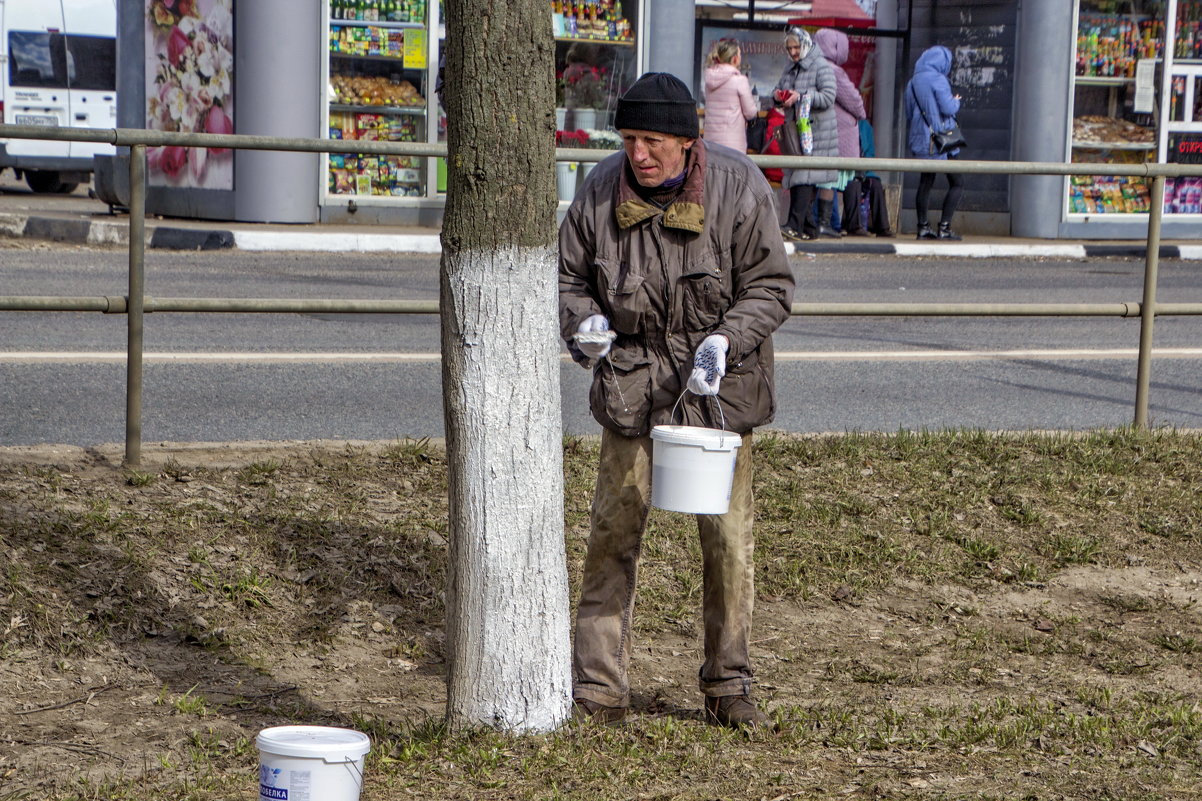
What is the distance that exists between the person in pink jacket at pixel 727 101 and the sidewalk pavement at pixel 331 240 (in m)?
1.30

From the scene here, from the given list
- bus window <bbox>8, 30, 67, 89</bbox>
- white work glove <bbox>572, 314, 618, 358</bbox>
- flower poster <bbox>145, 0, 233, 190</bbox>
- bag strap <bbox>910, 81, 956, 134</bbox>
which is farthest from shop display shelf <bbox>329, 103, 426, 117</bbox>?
white work glove <bbox>572, 314, 618, 358</bbox>

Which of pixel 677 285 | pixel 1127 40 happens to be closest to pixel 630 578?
pixel 677 285

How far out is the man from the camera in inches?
155

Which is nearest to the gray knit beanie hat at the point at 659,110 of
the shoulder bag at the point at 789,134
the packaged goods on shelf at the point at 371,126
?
the shoulder bag at the point at 789,134

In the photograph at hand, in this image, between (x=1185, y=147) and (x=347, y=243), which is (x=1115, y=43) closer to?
(x=1185, y=147)

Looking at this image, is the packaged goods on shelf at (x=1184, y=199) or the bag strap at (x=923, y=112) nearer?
the bag strap at (x=923, y=112)

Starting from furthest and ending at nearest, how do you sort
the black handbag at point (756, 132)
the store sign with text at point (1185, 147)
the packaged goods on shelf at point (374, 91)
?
the store sign with text at point (1185, 147) → the black handbag at point (756, 132) → the packaged goods on shelf at point (374, 91)

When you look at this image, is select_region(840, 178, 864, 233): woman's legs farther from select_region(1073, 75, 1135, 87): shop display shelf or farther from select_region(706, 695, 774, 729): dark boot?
select_region(706, 695, 774, 729): dark boot

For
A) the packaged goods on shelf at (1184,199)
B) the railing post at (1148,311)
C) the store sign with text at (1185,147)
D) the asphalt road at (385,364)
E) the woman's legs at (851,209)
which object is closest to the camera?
the railing post at (1148,311)

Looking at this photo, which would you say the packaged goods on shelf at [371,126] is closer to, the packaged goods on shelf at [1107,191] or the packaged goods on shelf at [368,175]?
the packaged goods on shelf at [368,175]

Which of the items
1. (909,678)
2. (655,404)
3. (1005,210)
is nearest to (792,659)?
(909,678)

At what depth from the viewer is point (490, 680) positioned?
3.74m

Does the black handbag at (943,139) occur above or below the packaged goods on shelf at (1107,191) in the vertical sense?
above

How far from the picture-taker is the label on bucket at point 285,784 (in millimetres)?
3092
